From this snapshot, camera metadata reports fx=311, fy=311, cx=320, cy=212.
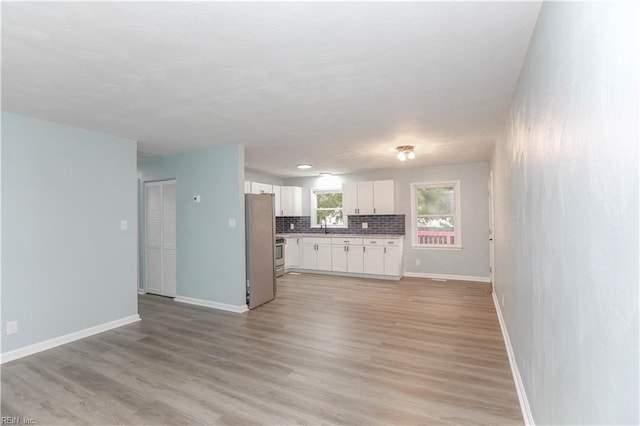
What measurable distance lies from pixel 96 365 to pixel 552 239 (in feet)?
11.9

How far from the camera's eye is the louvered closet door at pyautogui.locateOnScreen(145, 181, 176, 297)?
17.1ft

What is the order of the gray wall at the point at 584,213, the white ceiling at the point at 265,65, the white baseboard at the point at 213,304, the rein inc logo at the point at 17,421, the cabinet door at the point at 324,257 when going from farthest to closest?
the cabinet door at the point at 324,257, the white baseboard at the point at 213,304, the rein inc logo at the point at 17,421, the white ceiling at the point at 265,65, the gray wall at the point at 584,213

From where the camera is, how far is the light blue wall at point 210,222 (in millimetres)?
4441

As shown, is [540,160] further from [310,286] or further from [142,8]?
[310,286]

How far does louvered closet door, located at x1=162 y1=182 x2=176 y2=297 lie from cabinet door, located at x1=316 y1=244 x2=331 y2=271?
3119mm

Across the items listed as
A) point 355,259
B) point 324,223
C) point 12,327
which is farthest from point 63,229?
point 324,223

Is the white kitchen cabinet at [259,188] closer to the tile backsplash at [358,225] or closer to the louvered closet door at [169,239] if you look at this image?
the tile backsplash at [358,225]

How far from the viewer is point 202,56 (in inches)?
79.5

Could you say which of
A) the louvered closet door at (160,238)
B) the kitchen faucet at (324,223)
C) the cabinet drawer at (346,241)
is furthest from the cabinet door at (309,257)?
the louvered closet door at (160,238)

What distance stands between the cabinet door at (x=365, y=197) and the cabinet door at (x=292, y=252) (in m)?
1.71

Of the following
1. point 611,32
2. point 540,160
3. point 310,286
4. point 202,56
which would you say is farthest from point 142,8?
point 310,286

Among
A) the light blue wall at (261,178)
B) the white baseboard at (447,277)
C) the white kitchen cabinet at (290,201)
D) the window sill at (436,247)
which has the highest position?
the light blue wall at (261,178)

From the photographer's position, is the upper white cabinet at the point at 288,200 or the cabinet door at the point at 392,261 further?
the upper white cabinet at the point at 288,200

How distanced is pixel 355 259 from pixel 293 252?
156cm
